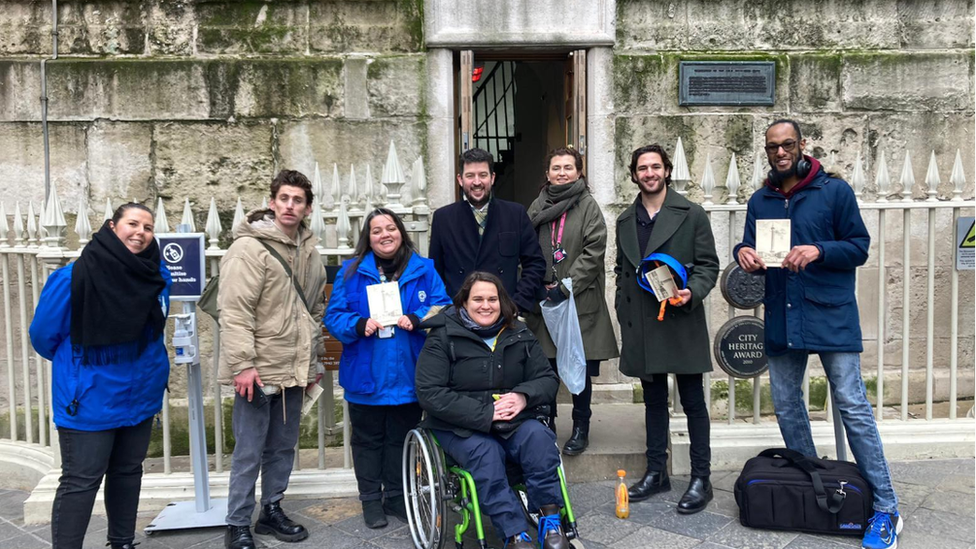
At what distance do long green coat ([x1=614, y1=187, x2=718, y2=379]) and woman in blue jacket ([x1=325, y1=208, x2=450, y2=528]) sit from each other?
41.0 inches

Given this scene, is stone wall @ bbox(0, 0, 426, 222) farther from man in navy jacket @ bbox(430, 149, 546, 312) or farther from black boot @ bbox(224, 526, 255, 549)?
black boot @ bbox(224, 526, 255, 549)

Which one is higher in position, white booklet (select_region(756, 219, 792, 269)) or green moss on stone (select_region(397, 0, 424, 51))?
green moss on stone (select_region(397, 0, 424, 51))

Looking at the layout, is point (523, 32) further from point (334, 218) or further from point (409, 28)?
point (334, 218)

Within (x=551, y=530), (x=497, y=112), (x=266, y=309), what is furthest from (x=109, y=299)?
(x=497, y=112)

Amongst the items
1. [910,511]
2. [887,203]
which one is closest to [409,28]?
[887,203]

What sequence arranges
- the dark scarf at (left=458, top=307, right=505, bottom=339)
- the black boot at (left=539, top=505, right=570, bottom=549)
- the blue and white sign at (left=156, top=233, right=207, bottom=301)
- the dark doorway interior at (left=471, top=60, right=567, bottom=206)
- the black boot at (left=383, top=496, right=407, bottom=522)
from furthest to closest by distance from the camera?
the dark doorway interior at (left=471, top=60, right=567, bottom=206) < the black boot at (left=383, top=496, right=407, bottom=522) < the blue and white sign at (left=156, top=233, right=207, bottom=301) < the dark scarf at (left=458, top=307, right=505, bottom=339) < the black boot at (left=539, top=505, right=570, bottom=549)

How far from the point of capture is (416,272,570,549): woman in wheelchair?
3.44m

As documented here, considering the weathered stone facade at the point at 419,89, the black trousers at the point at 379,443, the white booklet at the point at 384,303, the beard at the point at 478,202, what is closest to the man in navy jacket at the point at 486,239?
the beard at the point at 478,202

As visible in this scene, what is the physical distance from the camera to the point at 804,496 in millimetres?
3779

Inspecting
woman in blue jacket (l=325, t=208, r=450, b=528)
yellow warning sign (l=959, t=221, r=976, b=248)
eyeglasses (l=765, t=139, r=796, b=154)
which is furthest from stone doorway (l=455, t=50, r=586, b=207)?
yellow warning sign (l=959, t=221, r=976, b=248)

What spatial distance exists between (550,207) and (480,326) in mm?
1051

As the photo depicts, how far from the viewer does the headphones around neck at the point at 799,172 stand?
3773mm

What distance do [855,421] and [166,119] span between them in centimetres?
501

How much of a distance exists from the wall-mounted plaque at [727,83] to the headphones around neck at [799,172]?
229 cm
